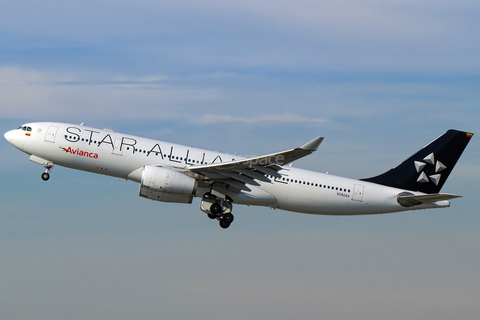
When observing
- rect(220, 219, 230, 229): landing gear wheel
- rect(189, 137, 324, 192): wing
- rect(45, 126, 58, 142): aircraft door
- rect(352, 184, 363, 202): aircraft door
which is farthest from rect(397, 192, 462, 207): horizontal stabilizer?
rect(45, 126, 58, 142): aircraft door

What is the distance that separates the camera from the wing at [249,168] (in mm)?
28531

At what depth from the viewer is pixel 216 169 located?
31.4 m

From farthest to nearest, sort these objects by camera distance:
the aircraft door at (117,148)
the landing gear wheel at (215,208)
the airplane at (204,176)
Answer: the landing gear wheel at (215,208) → the aircraft door at (117,148) → the airplane at (204,176)

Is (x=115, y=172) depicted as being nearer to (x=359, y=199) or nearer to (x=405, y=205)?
(x=359, y=199)

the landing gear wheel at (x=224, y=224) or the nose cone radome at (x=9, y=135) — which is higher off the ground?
the nose cone radome at (x=9, y=135)

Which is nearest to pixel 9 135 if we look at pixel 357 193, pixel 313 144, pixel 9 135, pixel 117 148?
pixel 9 135

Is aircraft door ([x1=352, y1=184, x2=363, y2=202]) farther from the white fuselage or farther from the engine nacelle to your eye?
the engine nacelle

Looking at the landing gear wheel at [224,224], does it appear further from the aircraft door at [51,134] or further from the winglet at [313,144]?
the aircraft door at [51,134]

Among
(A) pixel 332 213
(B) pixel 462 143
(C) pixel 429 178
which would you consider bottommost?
(A) pixel 332 213

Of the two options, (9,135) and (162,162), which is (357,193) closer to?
(162,162)

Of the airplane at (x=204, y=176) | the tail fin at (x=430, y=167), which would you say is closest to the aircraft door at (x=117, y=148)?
the airplane at (x=204, y=176)

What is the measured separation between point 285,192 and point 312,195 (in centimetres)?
170

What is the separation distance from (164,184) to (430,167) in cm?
1817

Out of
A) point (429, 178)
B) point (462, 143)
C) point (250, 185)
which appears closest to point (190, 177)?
point (250, 185)
